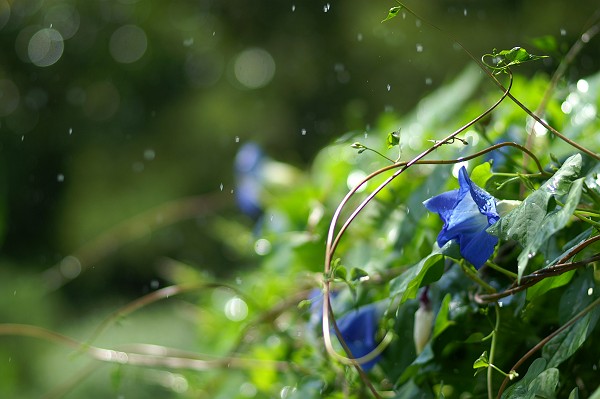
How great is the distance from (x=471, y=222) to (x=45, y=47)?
3933 millimetres

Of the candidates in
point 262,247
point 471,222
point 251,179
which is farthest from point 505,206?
point 251,179

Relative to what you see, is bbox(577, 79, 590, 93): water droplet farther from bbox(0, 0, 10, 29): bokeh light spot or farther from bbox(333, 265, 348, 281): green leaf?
bbox(0, 0, 10, 29): bokeh light spot

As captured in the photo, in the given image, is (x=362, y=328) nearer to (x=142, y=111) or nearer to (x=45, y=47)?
(x=142, y=111)

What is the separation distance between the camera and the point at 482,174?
49 cm

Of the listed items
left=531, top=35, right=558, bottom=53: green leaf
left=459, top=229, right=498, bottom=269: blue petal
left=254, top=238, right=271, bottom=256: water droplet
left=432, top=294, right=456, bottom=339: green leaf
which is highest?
left=531, top=35, right=558, bottom=53: green leaf

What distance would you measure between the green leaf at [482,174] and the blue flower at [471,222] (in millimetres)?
28

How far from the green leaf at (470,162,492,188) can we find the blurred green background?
2937 mm

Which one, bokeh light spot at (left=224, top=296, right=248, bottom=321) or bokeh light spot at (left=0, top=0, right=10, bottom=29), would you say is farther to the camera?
bokeh light spot at (left=0, top=0, right=10, bottom=29)

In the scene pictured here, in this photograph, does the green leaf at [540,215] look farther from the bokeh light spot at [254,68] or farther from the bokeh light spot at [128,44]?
the bokeh light spot at [128,44]

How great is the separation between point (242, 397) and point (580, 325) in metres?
0.46

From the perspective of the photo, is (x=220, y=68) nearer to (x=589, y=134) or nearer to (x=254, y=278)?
(x=254, y=278)

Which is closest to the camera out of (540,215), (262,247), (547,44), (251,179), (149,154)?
(540,215)

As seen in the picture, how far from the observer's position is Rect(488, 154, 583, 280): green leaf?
0.38 meters

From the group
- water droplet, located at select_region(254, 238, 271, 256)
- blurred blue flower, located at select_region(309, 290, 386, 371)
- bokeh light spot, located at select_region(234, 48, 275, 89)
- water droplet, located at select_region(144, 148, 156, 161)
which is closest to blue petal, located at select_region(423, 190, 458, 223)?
blurred blue flower, located at select_region(309, 290, 386, 371)
